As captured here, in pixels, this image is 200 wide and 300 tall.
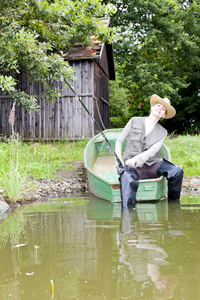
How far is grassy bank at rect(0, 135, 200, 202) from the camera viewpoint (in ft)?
19.5

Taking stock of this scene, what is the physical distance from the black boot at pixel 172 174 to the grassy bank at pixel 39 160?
89.6 inches

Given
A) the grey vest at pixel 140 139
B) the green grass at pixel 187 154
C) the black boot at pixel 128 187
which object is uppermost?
the grey vest at pixel 140 139

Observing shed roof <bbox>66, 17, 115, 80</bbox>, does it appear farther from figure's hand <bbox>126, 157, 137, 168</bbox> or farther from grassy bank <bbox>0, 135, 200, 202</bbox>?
figure's hand <bbox>126, 157, 137, 168</bbox>

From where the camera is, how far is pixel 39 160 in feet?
Answer: 28.3

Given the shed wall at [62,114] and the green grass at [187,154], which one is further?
the shed wall at [62,114]

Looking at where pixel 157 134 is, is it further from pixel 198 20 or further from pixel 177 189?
pixel 198 20

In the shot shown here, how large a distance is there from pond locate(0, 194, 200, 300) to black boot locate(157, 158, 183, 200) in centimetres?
84

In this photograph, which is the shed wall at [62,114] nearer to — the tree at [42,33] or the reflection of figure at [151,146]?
the tree at [42,33]

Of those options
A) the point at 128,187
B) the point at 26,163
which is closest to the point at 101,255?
the point at 128,187

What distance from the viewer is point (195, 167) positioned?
862 cm

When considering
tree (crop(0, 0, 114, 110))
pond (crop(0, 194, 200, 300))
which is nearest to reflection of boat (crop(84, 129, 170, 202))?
pond (crop(0, 194, 200, 300))

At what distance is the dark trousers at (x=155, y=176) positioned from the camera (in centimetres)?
520

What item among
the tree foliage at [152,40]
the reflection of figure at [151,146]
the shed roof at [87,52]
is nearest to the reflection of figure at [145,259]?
the reflection of figure at [151,146]

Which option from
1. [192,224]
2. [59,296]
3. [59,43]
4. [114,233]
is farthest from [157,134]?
[59,43]
